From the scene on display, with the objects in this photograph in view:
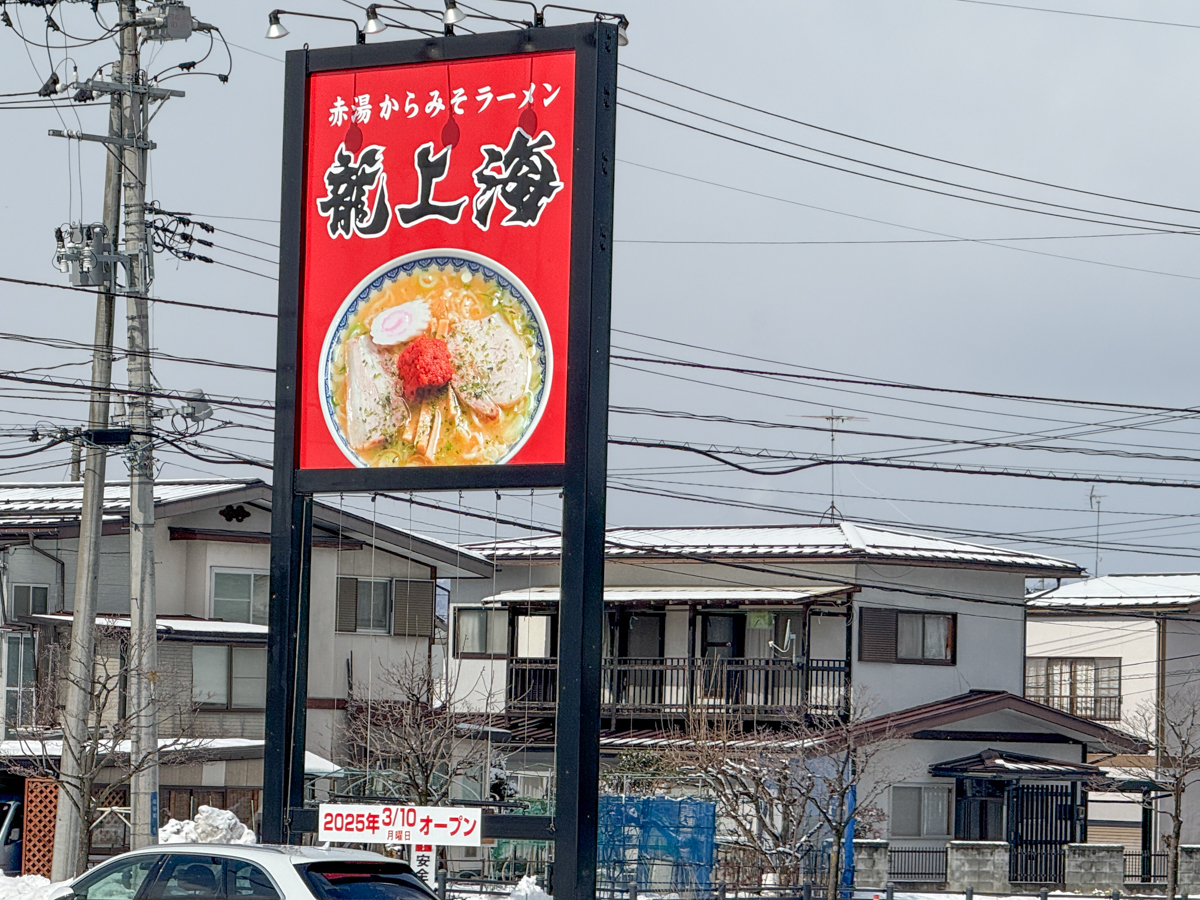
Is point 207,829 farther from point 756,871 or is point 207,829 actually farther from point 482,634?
point 482,634

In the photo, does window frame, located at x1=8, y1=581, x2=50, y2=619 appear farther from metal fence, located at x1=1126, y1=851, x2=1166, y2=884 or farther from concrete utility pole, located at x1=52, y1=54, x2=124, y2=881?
metal fence, located at x1=1126, y1=851, x2=1166, y2=884

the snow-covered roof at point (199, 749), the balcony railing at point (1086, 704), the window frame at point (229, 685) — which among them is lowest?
the snow-covered roof at point (199, 749)

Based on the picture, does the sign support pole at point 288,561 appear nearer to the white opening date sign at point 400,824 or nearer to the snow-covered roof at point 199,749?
the white opening date sign at point 400,824

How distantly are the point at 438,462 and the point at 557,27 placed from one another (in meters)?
4.19

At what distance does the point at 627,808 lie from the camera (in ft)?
91.1

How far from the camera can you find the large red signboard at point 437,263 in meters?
14.8

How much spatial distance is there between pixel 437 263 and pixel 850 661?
77.5ft

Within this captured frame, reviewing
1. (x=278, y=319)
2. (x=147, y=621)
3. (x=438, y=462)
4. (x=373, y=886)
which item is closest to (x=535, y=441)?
(x=438, y=462)

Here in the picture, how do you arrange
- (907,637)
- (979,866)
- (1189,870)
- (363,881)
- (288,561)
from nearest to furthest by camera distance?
(363,881)
(288,561)
(979,866)
(1189,870)
(907,637)

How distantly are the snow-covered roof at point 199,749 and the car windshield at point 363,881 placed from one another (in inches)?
680

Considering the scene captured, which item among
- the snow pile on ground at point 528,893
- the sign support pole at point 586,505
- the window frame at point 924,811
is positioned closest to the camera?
the sign support pole at point 586,505

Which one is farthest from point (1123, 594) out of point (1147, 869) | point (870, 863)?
point (870, 863)

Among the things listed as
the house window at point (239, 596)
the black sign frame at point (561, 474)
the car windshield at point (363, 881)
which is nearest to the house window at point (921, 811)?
the house window at point (239, 596)

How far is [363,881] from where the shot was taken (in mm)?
12055
